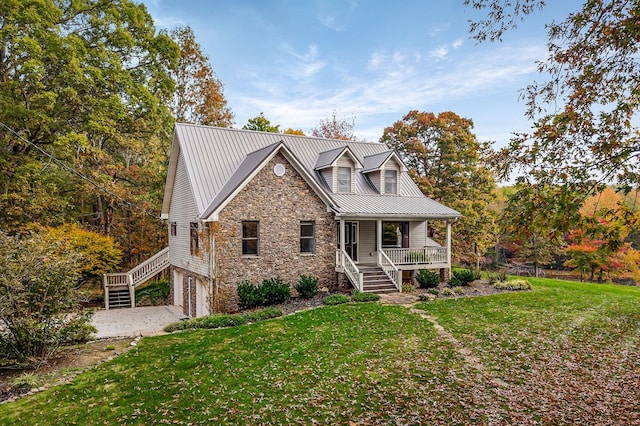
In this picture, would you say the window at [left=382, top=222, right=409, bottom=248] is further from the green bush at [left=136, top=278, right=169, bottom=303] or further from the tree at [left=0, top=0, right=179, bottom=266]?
the tree at [left=0, top=0, right=179, bottom=266]

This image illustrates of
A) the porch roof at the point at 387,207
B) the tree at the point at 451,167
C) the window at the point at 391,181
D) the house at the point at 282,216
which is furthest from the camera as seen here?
the tree at the point at 451,167

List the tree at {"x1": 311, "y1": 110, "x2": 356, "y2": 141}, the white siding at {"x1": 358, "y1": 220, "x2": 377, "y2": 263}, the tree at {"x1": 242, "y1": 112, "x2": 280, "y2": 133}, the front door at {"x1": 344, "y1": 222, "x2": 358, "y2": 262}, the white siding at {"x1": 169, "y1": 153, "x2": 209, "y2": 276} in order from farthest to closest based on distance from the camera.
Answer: the tree at {"x1": 311, "y1": 110, "x2": 356, "y2": 141}, the tree at {"x1": 242, "y1": 112, "x2": 280, "y2": 133}, the white siding at {"x1": 358, "y1": 220, "x2": 377, "y2": 263}, the front door at {"x1": 344, "y1": 222, "x2": 358, "y2": 262}, the white siding at {"x1": 169, "y1": 153, "x2": 209, "y2": 276}

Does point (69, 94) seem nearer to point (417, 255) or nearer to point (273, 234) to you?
point (273, 234)

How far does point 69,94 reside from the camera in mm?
18609

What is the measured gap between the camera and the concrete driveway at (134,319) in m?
A: 16.8

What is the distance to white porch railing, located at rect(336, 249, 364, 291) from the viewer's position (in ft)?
57.3

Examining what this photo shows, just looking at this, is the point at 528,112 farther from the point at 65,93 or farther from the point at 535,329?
the point at 65,93

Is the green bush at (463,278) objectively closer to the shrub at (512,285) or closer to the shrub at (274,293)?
the shrub at (512,285)

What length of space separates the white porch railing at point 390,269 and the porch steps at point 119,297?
13.8 m

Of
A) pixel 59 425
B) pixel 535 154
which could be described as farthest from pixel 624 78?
pixel 59 425

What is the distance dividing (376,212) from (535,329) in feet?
27.5

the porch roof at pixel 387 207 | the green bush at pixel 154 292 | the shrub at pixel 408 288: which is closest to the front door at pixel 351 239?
the porch roof at pixel 387 207

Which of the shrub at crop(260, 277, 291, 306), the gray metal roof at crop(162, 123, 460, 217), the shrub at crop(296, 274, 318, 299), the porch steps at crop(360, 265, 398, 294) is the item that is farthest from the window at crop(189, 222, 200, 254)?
the porch steps at crop(360, 265, 398, 294)

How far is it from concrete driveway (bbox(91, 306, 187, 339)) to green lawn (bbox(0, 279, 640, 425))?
596 cm
